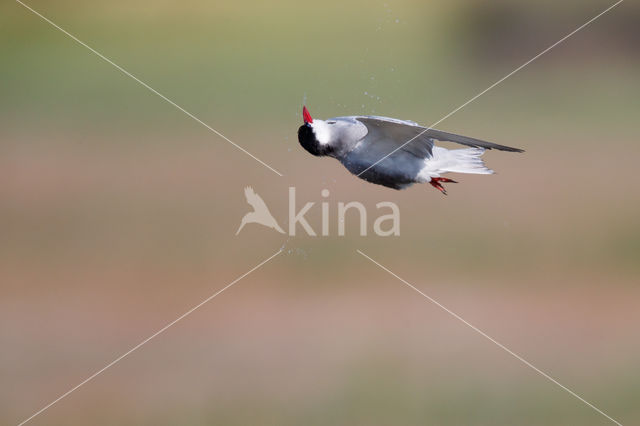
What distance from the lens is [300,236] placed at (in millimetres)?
3664

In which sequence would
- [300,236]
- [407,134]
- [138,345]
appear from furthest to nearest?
1. [300,236]
2. [138,345]
3. [407,134]

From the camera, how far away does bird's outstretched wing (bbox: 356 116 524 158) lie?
3.03 feet

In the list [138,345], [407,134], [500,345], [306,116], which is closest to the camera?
[306,116]

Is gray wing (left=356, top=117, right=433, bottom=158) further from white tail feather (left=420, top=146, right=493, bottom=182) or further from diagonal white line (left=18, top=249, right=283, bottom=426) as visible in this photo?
diagonal white line (left=18, top=249, right=283, bottom=426)

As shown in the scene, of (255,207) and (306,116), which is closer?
(306,116)

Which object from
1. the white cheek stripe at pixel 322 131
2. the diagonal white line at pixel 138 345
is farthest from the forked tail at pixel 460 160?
the diagonal white line at pixel 138 345

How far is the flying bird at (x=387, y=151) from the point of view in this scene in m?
0.97

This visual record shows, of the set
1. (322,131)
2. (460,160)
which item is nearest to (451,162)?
(460,160)

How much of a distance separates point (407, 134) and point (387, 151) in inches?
1.4

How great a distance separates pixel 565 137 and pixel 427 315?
3.66ft

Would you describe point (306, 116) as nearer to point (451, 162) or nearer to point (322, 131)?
point (322, 131)

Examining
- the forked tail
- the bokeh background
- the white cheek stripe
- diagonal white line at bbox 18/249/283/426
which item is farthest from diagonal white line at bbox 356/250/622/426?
the white cheek stripe

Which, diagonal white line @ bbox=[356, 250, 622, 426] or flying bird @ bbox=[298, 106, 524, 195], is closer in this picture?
flying bird @ bbox=[298, 106, 524, 195]

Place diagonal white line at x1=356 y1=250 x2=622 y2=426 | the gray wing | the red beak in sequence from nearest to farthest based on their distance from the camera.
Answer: the red beak
the gray wing
diagonal white line at x1=356 y1=250 x2=622 y2=426
